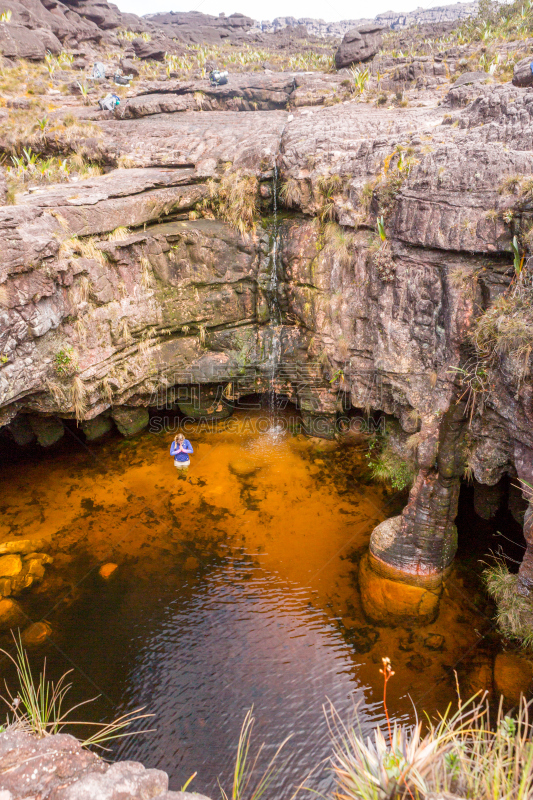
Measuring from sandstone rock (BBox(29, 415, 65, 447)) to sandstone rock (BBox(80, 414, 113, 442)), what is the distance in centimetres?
49

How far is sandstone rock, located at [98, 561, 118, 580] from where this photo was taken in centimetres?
683

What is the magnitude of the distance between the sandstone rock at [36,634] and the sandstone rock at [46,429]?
4.27m

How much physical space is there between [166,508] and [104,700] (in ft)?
10.7

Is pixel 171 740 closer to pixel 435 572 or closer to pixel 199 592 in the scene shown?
pixel 199 592

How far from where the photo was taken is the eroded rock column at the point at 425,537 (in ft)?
20.7

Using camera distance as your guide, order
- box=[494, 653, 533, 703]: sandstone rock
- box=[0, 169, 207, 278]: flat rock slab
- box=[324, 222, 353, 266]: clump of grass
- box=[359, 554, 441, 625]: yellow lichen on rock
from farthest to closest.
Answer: box=[324, 222, 353, 266]: clump of grass < box=[0, 169, 207, 278]: flat rock slab < box=[359, 554, 441, 625]: yellow lichen on rock < box=[494, 653, 533, 703]: sandstone rock

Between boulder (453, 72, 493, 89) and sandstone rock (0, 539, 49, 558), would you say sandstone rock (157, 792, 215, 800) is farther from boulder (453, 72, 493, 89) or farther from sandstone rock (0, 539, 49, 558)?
boulder (453, 72, 493, 89)

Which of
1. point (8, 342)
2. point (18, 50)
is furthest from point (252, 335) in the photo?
point (18, 50)

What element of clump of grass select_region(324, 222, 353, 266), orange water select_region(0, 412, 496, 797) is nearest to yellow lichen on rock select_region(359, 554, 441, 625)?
orange water select_region(0, 412, 496, 797)

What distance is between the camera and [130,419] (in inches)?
380

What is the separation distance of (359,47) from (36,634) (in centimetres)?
1834

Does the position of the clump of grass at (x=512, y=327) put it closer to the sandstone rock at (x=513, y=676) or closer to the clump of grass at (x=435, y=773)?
the sandstone rock at (x=513, y=676)

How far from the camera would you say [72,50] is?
19.1 meters

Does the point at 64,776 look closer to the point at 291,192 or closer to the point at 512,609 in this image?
the point at 512,609
